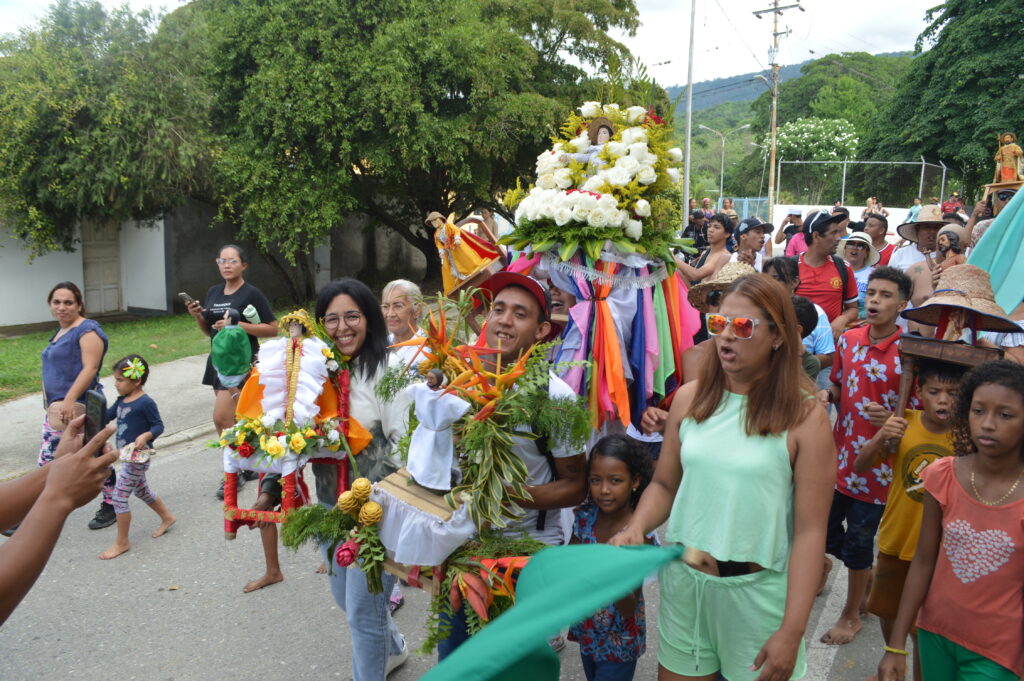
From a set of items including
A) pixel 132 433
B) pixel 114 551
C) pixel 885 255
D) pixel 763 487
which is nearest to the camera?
pixel 763 487

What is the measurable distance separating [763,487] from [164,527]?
16.0 feet

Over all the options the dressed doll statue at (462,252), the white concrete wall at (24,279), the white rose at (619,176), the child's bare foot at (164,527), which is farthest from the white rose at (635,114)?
the white concrete wall at (24,279)

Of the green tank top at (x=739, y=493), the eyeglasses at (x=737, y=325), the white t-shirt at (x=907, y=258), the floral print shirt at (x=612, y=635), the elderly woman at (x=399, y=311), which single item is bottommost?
the floral print shirt at (x=612, y=635)

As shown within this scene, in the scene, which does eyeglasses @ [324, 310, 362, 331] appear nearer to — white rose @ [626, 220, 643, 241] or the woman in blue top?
white rose @ [626, 220, 643, 241]

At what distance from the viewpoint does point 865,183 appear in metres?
31.8

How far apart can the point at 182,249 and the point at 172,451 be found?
36.0 feet

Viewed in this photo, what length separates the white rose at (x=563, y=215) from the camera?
156 inches

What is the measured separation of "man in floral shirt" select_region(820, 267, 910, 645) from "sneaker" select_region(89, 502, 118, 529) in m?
5.18

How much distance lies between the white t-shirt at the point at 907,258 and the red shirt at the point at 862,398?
3.79 m

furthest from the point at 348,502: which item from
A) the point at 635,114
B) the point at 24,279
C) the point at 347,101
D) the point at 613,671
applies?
the point at 24,279

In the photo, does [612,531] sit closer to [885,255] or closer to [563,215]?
[563,215]

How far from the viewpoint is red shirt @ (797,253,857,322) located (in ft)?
19.7

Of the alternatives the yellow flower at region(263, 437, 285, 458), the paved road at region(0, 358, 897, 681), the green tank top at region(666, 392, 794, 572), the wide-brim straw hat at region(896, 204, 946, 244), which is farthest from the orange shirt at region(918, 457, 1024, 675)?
the wide-brim straw hat at region(896, 204, 946, 244)

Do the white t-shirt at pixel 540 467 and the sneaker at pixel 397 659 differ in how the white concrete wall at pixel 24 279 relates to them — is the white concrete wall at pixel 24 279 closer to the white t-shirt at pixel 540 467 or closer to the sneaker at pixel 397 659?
the sneaker at pixel 397 659
